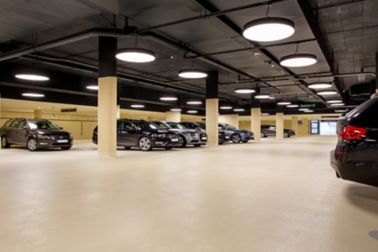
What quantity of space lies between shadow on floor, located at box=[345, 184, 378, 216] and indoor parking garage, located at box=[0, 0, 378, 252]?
29mm

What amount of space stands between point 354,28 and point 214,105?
24.0 ft

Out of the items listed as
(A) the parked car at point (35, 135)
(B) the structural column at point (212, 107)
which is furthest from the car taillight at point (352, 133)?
(B) the structural column at point (212, 107)

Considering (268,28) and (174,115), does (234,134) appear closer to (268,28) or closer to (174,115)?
(174,115)

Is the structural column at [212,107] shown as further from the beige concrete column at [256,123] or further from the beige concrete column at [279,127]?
the beige concrete column at [279,127]

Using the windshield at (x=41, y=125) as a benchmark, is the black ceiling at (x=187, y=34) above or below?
above

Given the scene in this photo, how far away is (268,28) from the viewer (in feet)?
20.6

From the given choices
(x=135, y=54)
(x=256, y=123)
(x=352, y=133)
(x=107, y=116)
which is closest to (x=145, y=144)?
(x=107, y=116)

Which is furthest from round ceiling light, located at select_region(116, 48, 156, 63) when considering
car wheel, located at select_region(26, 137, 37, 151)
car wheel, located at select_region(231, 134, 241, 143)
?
car wheel, located at select_region(231, 134, 241, 143)

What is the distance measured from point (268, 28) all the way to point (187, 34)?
311 centimetres

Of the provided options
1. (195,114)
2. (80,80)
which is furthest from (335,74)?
(195,114)

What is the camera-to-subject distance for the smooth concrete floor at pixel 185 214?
7.05ft

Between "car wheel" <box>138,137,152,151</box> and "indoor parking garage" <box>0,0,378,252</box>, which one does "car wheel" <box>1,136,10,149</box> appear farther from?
"car wheel" <box>138,137,152,151</box>

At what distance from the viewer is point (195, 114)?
29.5 meters

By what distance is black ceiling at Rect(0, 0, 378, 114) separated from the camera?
22.2 feet
